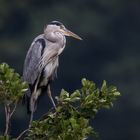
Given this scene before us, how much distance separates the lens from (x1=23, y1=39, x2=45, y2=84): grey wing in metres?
8.16

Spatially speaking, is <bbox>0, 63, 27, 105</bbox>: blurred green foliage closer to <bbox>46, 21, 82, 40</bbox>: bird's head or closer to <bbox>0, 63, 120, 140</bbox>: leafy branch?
<bbox>0, 63, 120, 140</bbox>: leafy branch

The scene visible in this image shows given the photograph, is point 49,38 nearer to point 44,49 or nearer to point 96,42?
point 44,49

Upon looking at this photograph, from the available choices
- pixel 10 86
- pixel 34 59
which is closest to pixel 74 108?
pixel 10 86

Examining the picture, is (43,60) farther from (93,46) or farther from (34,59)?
(93,46)

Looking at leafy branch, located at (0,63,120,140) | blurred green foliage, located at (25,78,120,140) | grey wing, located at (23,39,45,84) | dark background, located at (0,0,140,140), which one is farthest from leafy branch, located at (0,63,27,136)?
dark background, located at (0,0,140,140)

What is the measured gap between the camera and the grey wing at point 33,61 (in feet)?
26.8

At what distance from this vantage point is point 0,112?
901 inches

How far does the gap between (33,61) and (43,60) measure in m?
0.11

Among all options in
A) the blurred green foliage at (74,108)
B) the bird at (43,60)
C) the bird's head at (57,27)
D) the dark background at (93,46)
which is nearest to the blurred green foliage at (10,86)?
the blurred green foliage at (74,108)

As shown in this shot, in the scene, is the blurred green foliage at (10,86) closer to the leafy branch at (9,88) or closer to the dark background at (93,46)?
the leafy branch at (9,88)

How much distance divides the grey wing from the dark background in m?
14.3

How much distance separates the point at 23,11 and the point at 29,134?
2300 cm

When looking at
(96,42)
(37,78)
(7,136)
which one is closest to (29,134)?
(7,136)

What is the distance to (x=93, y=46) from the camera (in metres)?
28.6
